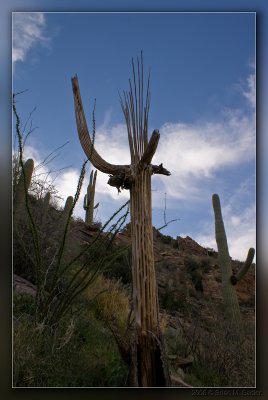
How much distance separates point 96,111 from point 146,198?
0.83 metres

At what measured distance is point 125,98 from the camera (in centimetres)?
369

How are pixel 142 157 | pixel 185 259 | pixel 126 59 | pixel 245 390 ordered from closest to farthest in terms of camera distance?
pixel 245 390, pixel 142 157, pixel 126 59, pixel 185 259

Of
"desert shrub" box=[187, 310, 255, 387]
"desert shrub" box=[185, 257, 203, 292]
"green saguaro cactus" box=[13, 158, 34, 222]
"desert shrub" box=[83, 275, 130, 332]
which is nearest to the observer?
"desert shrub" box=[187, 310, 255, 387]

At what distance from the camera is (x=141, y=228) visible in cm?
352

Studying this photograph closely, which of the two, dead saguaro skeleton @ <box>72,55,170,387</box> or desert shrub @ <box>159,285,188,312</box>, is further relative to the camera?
desert shrub @ <box>159,285,188,312</box>

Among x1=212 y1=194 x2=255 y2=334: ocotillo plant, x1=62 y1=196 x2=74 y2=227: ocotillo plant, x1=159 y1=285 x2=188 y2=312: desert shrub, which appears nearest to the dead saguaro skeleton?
x1=212 y1=194 x2=255 y2=334: ocotillo plant

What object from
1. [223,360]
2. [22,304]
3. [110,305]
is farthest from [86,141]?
[223,360]

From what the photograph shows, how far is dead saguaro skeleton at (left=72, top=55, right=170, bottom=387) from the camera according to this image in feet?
11.0

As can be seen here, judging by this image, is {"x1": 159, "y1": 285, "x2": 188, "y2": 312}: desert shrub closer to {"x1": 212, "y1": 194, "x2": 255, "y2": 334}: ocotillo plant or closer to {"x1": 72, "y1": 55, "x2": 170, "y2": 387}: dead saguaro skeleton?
{"x1": 212, "y1": 194, "x2": 255, "y2": 334}: ocotillo plant

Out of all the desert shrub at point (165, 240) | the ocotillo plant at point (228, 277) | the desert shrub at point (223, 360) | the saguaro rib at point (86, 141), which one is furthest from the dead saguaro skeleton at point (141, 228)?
the desert shrub at point (165, 240)

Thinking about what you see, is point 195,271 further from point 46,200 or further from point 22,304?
point 22,304

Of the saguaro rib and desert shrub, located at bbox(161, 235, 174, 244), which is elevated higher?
the saguaro rib
